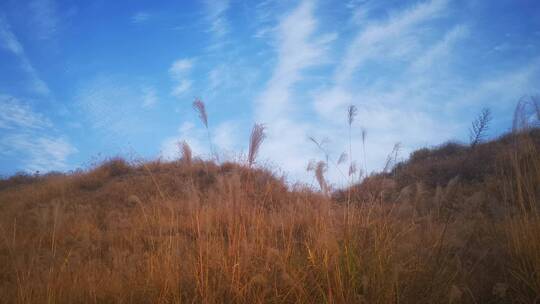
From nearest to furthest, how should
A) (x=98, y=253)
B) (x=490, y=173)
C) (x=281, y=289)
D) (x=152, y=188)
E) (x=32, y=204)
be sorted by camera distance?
(x=281, y=289), (x=98, y=253), (x=490, y=173), (x=32, y=204), (x=152, y=188)

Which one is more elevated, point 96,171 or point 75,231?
point 96,171

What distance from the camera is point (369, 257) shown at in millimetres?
2775

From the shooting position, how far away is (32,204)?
9.48 meters

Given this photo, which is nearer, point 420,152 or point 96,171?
point 96,171

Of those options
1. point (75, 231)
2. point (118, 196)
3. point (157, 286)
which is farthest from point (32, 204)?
point (157, 286)

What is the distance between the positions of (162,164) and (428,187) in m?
9.60

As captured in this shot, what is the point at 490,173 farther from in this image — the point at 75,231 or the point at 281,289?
the point at 75,231

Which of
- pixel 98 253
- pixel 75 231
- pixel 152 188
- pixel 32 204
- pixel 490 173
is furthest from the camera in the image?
pixel 152 188

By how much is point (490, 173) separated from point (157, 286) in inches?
355

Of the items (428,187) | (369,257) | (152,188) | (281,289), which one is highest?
(152,188)

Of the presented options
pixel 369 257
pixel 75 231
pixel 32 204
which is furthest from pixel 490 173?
pixel 32 204

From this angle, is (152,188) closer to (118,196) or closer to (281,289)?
(118,196)

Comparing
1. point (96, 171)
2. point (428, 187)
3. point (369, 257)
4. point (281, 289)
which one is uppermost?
point (96, 171)

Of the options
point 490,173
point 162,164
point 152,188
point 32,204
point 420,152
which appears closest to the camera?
point 490,173
